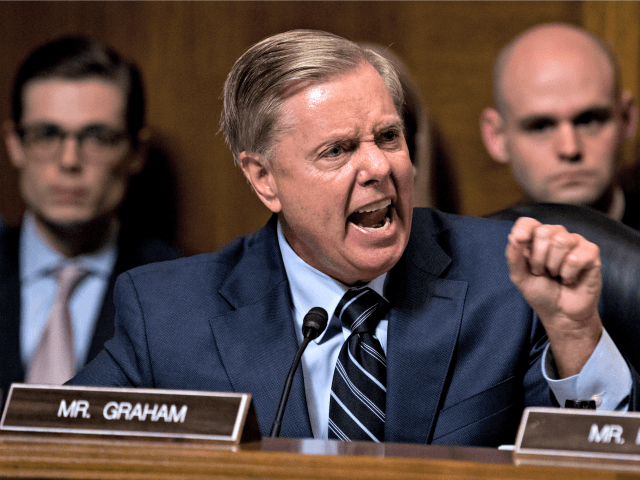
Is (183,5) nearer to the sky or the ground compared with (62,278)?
nearer to the sky

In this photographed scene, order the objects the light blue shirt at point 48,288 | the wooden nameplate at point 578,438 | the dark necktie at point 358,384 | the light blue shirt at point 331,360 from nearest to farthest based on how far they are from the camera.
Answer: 1. the wooden nameplate at point 578,438
2. the light blue shirt at point 331,360
3. the dark necktie at point 358,384
4. the light blue shirt at point 48,288

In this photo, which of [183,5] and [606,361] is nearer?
[606,361]

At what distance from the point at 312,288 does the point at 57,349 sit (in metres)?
1.15

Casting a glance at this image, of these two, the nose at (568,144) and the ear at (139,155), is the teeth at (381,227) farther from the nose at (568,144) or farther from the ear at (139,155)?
the ear at (139,155)

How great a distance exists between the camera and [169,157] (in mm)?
2646

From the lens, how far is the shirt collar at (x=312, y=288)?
4.79 ft

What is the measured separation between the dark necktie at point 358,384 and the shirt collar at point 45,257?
127 centimetres

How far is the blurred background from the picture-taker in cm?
261

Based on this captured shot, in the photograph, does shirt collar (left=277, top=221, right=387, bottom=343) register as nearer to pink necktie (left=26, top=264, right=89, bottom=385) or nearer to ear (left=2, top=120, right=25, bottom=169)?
pink necktie (left=26, top=264, right=89, bottom=385)

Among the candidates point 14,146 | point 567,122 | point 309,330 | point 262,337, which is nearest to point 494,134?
point 567,122

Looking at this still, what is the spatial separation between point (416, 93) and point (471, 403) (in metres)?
1.45

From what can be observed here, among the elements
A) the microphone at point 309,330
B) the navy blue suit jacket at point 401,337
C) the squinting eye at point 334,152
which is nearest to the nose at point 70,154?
the navy blue suit jacket at point 401,337

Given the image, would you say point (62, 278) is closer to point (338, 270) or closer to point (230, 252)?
point (230, 252)

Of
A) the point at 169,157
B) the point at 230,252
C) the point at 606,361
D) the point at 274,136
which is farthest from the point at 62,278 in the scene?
the point at 606,361
